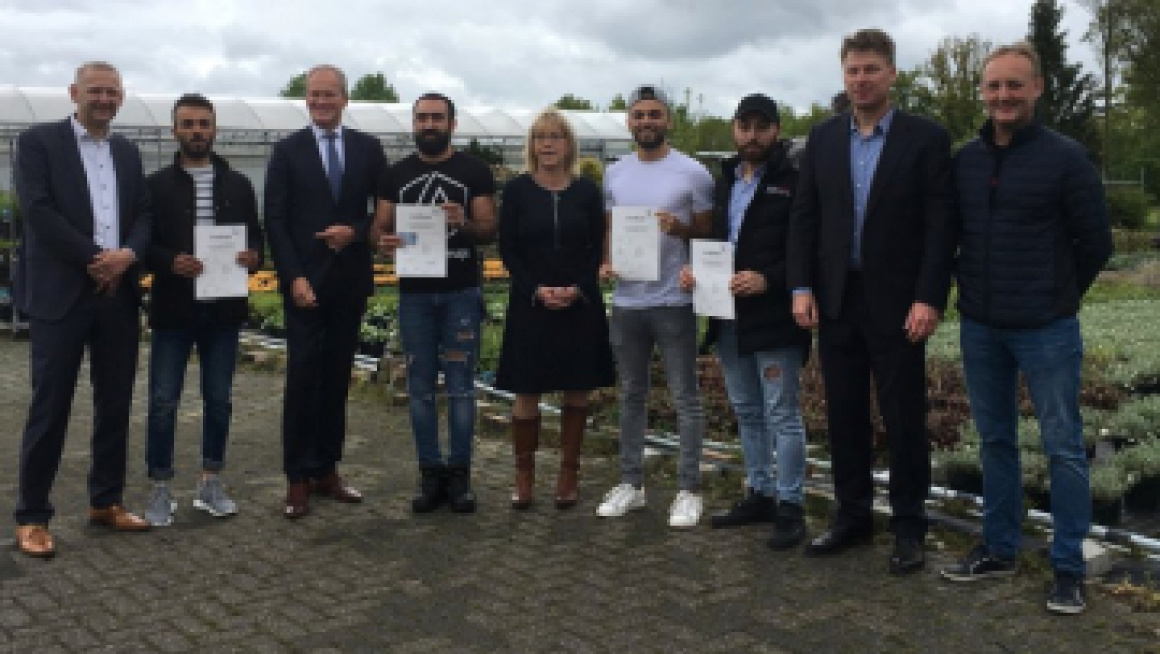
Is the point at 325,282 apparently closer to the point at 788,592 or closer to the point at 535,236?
the point at 535,236

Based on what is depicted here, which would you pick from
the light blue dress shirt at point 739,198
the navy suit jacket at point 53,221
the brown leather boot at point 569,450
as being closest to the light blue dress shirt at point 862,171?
the light blue dress shirt at point 739,198

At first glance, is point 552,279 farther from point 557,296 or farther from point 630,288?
point 630,288

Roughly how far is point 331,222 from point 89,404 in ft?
15.0

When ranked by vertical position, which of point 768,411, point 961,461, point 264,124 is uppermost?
point 264,124

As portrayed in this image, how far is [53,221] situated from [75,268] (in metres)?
0.24

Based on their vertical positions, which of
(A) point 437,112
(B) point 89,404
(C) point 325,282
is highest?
(A) point 437,112

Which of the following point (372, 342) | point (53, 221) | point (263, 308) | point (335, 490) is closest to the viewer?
point (53, 221)

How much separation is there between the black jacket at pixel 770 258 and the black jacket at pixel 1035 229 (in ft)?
3.17

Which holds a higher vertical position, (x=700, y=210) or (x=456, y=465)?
(x=700, y=210)

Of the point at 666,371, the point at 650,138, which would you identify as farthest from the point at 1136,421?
the point at 650,138

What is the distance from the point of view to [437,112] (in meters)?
6.11

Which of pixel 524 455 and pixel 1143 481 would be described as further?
pixel 524 455

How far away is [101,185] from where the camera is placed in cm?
579

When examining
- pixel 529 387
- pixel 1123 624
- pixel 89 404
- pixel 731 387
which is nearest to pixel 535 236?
pixel 529 387
